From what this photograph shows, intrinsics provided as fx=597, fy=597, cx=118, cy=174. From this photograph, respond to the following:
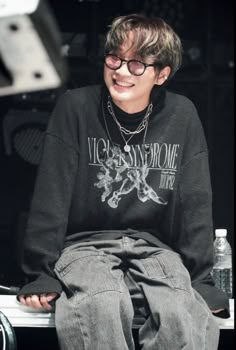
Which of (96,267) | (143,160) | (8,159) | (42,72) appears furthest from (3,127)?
(42,72)

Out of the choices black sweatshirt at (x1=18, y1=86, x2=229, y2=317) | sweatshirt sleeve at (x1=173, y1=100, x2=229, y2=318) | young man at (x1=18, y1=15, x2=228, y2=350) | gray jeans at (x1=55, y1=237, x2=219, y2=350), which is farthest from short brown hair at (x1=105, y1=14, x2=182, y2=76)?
gray jeans at (x1=55, y1=237, x2=219, y2=350)

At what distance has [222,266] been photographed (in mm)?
2660

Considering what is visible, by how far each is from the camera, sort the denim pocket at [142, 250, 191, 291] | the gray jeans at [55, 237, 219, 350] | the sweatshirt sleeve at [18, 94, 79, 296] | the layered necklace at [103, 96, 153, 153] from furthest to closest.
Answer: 1. the layered necklace at [103, 96, 153, 153]
2. the sweatshirt sleeve at [18, 94, 79, 296]
3. the denim pocket at [142, 250, 191, 291]
4. the gray jeans at [55, 237, 219, 350]

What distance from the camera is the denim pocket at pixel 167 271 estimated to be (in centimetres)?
196

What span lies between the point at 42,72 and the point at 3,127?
248cm

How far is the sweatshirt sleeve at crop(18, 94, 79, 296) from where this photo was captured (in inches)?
82.7

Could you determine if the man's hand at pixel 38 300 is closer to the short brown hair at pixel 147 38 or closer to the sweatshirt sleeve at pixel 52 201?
the sweatshirt sleeve at pixel 52 201

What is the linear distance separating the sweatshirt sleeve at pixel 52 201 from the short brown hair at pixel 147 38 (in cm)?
33

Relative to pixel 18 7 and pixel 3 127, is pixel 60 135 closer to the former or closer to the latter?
pixel 3 127

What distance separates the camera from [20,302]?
2129 mm

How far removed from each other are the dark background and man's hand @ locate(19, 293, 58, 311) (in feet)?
1.98

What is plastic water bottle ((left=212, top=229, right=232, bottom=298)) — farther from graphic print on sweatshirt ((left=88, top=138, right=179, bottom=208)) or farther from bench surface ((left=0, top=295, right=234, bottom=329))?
bench surface ((left=0, top=295, right=234, bottom=329))

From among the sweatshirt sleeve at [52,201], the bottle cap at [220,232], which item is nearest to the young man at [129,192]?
the sweatshirt sleeve at [52,201]

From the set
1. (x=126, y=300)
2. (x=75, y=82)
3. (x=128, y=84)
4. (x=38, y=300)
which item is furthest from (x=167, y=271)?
(x=75, y=82)
